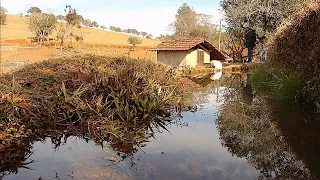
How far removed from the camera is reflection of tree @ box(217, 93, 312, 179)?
3.94m

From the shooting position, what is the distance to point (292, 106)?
7551 millimetres

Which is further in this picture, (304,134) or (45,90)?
(45,90)

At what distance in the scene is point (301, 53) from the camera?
792cm

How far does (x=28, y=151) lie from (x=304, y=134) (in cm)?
469

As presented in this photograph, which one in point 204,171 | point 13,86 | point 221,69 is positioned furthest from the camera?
point 221,69

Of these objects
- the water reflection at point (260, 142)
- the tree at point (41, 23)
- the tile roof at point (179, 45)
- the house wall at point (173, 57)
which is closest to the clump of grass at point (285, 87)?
the water reflection at point (260, 142)

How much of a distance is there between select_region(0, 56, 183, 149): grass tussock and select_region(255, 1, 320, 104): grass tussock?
10.6ft

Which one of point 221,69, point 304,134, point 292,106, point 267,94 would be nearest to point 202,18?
point 221,69

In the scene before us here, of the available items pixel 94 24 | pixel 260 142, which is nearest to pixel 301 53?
pixel 260 142

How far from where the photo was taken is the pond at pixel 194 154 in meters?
3.94

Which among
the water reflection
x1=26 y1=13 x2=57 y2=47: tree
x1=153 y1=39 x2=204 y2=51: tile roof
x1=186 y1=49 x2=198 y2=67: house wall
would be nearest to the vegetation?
x1=153 y1=39 x2=204 y2=51: tile roof

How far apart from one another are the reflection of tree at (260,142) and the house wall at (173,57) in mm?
13095

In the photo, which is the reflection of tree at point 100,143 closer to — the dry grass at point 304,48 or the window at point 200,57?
the dry grass at point 304,48

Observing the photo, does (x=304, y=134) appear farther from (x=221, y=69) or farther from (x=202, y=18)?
(x=202, y=18)
